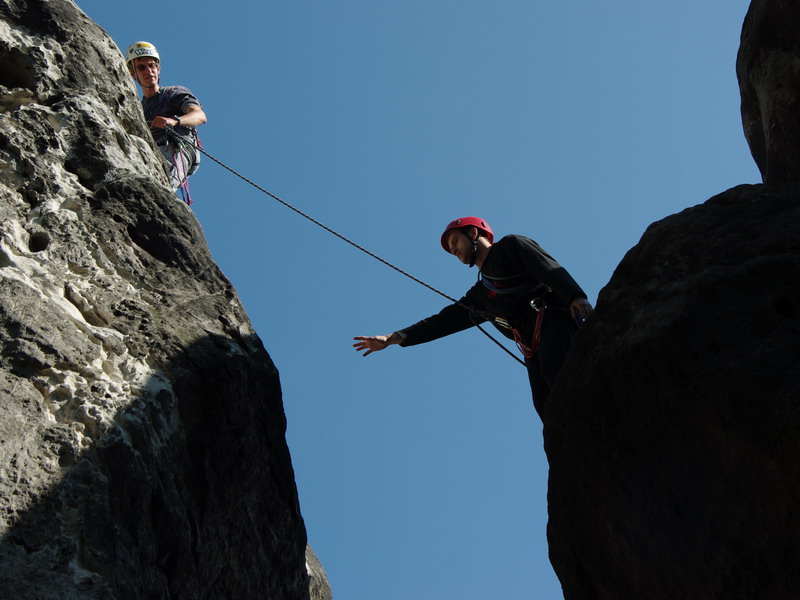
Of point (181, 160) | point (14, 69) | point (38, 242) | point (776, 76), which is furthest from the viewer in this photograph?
point (181, 160)

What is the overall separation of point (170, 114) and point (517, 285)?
393cm

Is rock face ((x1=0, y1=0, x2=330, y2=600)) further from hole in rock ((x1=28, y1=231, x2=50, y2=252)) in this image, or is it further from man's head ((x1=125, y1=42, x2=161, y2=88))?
man's head ((x1=125, y1=42, x2=161, y2=88))

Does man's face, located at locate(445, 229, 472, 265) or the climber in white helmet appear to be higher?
the climber in white helmet

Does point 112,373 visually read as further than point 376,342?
No

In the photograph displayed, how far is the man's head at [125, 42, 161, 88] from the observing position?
964cm

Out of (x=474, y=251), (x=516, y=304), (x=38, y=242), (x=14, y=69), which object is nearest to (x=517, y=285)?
(x=516, y=304)

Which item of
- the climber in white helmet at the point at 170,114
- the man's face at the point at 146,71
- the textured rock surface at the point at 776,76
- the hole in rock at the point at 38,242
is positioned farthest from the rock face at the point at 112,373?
the textured rock surface at the point at 776,76

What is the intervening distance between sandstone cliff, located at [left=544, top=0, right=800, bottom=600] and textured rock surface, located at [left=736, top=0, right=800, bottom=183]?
356mm

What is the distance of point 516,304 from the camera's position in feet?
24.0

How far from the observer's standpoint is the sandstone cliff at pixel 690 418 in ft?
15.1

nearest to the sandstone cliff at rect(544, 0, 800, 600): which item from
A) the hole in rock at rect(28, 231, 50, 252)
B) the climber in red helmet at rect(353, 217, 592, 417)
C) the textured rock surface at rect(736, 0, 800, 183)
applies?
the textured rock surface at rect(736, 0, 800, 183)

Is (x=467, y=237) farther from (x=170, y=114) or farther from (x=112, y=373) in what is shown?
(x=170, y=114)

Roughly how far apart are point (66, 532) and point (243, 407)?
1730 millimetres

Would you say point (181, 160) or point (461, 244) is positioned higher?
point (181, 160)
